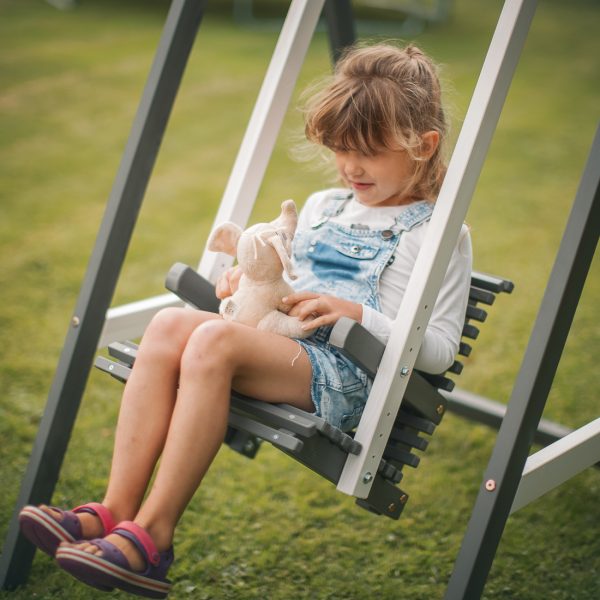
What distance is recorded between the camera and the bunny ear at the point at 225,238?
2.32 metres

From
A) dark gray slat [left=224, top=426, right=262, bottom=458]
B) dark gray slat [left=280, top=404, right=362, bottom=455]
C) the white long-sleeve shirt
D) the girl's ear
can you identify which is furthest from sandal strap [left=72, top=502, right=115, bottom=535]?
the girl's ear

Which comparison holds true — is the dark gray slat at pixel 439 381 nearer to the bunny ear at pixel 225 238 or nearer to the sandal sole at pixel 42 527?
the bunny ear at pixel 225 238

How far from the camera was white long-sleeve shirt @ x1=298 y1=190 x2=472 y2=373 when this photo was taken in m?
2.26

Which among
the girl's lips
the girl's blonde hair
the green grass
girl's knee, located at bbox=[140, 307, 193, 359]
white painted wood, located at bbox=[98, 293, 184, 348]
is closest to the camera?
girl's knee, located at bbox=[140, 307, 193, 359]

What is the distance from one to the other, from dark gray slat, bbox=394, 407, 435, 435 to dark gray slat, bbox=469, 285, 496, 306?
48 cm

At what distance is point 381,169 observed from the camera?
2389mm

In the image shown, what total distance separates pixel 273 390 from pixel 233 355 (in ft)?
0.53

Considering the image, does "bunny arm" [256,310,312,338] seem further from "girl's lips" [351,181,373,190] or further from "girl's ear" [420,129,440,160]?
"girl's ear" [420,129,440,160]

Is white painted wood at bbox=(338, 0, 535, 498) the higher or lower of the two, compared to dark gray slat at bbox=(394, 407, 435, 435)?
higher

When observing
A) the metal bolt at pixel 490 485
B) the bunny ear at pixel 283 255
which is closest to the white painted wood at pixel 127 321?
the bunny ear at pixel 283 255

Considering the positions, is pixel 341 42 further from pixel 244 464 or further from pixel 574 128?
pixel 574 128

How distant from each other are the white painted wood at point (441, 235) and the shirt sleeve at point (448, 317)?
99 millimetres

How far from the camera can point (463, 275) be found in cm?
234

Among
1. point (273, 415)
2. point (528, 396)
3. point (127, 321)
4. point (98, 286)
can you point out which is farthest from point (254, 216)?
point (528, 396)
